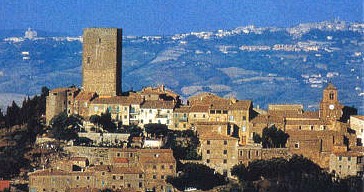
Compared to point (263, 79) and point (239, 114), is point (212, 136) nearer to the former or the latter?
point (239, 114)

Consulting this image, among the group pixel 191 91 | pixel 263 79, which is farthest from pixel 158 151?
pixel 263 79

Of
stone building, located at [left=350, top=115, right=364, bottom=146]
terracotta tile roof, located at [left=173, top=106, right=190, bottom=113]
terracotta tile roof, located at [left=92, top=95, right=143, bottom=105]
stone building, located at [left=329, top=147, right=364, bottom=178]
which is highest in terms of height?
terracotta tile roof, located at [left=92, top=95, right=143, bottom=105]

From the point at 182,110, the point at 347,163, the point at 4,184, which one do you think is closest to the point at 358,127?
the point at 347,163

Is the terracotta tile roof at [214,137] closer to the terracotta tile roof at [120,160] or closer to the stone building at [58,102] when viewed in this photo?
the terracotta tile roof at [120,160]

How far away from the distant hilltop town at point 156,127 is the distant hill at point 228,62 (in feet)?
200

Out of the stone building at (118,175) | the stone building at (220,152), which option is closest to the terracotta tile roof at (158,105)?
the stone building at (220,152)

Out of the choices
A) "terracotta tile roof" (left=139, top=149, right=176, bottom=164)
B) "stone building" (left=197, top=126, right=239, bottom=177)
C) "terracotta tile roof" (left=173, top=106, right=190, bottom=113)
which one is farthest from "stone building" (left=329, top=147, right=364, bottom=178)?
"terracotta tile roof" (left=173, top=106, right=190, bottom=113)

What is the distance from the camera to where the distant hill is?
120312mm

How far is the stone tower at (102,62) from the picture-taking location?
46875mm

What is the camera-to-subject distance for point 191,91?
119 meters

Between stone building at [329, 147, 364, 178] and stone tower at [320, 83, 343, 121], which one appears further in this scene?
stone tower at [320, 83, 343, 121]

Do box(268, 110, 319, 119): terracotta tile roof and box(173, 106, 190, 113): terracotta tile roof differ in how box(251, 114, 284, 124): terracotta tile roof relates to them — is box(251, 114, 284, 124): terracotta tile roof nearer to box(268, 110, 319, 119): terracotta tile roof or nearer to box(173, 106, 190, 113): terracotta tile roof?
box(268, 110, 319, 119): terracotta tile roof

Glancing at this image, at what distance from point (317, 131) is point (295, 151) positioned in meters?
1.87

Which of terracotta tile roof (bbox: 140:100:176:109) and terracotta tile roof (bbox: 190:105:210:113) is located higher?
terracotta tile roof (bbox: 140:100:176:109)
